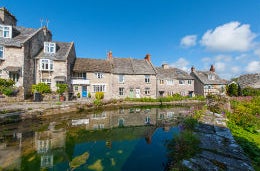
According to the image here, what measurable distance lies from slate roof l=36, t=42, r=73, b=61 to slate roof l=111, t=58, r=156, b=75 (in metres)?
10.1

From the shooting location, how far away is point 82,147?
28.4ft

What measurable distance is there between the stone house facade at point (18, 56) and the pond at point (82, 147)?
12098 millimetres

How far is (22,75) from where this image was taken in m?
22.2

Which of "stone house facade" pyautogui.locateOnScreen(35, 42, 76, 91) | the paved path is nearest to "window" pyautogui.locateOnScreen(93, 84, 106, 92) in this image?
"stone house facade" pyautogui.locateOnScreen(35, 42, 76, 91)

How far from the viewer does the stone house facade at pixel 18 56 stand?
71.9ft

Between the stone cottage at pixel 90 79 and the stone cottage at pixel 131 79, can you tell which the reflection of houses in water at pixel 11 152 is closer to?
the stone cottage at pixel 90 79

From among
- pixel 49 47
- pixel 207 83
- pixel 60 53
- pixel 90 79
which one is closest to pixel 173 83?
pixel 207 83

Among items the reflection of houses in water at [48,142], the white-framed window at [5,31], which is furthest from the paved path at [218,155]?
the white-framed window at [5,31]

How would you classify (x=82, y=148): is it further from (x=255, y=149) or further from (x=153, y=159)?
(x=255, y=149)

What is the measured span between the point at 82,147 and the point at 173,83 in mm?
33341

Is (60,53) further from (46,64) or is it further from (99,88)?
(99,88)

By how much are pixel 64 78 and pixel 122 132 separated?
18.3 metres

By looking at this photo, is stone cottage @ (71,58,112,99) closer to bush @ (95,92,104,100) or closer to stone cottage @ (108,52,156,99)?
bush @ (95,92,104,100)

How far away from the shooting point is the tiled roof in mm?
29844
